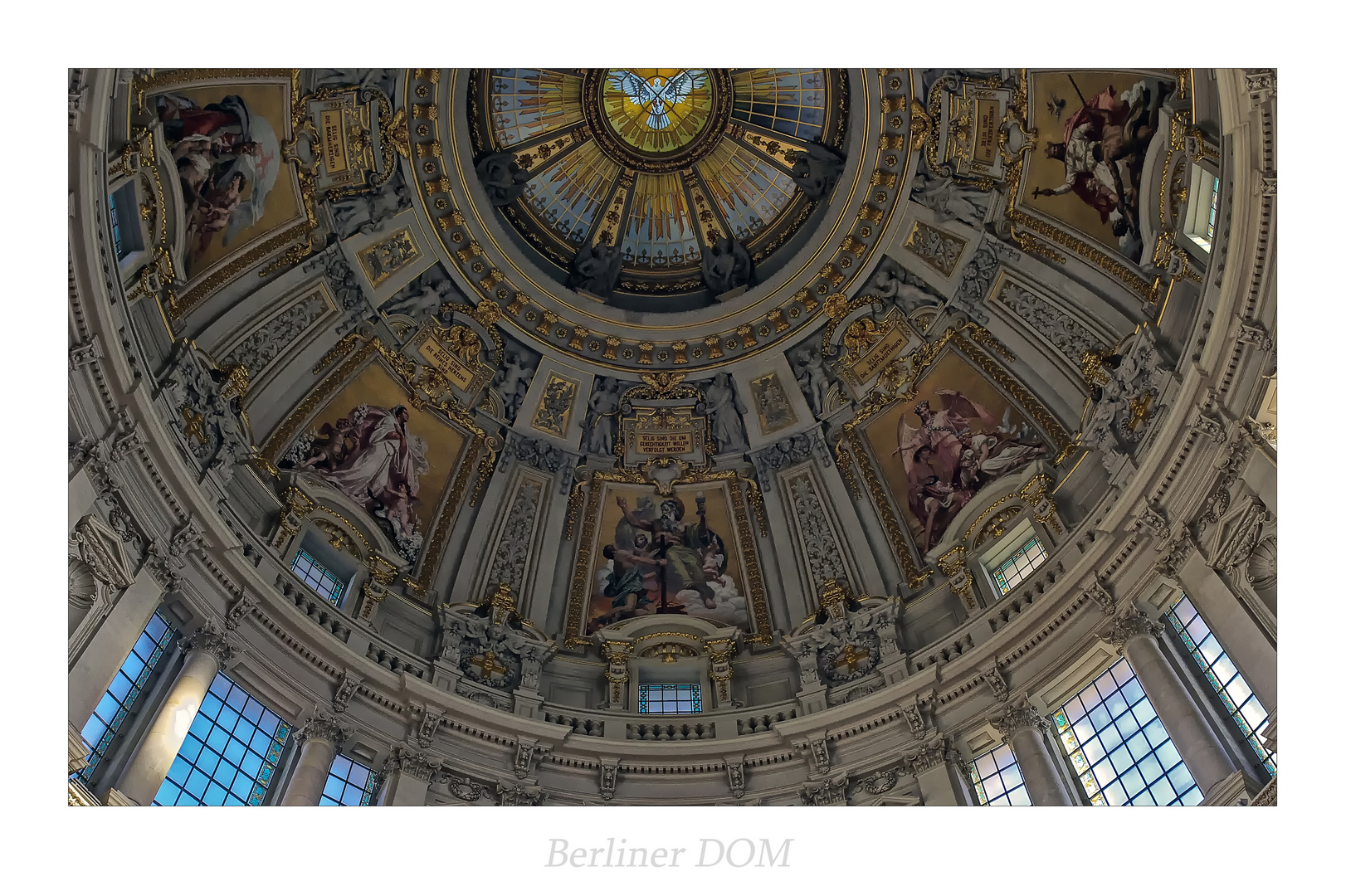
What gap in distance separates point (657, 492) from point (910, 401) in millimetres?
6158

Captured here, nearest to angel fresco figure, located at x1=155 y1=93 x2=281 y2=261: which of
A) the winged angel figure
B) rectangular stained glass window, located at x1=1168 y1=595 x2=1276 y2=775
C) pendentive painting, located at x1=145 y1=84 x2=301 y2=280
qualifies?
pendentive painting, located at x1=145 y1=84 x2=301 y2=280

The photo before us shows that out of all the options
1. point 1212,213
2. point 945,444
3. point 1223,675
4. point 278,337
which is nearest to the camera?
point 1223,675

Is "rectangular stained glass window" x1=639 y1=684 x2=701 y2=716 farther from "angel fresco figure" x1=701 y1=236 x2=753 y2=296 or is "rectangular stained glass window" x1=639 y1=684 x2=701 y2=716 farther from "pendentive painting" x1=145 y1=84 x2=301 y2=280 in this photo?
"pendentive painting" x1=145 y1=84 x2=301 y2=280

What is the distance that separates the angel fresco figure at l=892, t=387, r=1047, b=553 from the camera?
22938 millimetres

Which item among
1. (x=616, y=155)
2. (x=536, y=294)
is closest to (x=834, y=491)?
(x=536, y=294)

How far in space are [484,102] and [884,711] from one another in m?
16.9

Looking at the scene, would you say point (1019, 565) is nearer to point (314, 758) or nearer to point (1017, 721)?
point (1017, 721)

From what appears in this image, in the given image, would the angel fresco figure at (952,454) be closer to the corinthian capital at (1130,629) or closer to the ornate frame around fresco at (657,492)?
the ornate frame around fresco at (657,492)

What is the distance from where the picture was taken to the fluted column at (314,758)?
17047 mm

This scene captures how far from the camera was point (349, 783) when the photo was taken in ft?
59.8

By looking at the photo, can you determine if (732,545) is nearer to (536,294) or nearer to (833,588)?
(833,588)

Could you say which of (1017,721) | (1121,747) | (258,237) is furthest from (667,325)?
(1121,747)

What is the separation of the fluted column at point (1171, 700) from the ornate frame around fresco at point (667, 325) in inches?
465

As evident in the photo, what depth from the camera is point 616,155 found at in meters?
29.1
